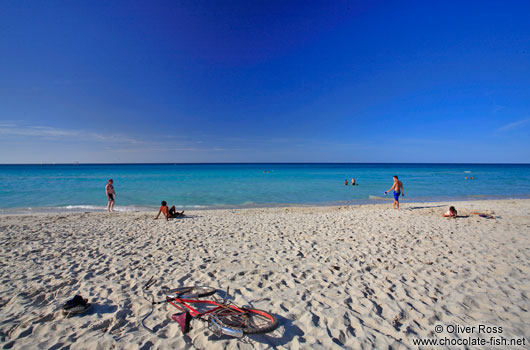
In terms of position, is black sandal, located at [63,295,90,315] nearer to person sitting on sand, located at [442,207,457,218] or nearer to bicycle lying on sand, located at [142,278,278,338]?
bicycle lying on sand, located at [142,278,278,338]

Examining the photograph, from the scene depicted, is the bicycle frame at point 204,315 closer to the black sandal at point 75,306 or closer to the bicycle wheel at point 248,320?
the bicycle wheel at point 248,320

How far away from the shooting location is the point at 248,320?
11.7ft

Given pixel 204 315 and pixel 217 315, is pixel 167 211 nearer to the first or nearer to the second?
pixel 204 315

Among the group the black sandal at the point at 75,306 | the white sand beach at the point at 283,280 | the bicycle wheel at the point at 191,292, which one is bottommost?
the white sand beach at the point at 283,280

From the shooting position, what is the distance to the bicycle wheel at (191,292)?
162 inches

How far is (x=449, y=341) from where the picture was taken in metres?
3.16

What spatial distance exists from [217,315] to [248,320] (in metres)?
0.50

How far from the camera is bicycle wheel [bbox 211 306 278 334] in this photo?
10.9ft

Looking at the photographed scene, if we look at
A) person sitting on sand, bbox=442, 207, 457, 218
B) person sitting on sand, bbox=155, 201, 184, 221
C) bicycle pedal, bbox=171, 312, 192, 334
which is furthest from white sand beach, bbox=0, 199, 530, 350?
person sitting on sand, bbox=155, 201, 184, 221

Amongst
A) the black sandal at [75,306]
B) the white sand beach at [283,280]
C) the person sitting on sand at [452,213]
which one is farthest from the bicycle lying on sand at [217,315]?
the person sitting on sand at [452,213]

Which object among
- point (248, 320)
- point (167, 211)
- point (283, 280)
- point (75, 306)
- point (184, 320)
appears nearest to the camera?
point (184, 320)

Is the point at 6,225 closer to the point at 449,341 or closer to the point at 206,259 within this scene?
the point at 206,259

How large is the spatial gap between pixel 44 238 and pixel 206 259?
244 inches

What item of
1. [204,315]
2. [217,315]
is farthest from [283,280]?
[204,315]
